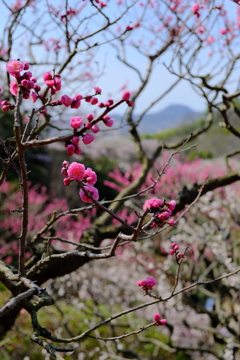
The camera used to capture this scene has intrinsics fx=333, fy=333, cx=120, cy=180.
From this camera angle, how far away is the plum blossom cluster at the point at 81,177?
1149mm

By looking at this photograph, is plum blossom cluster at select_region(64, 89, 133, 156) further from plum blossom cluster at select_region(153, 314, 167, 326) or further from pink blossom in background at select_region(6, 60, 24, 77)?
plum blossom cluster at select_region(153, 314, 167, 326)

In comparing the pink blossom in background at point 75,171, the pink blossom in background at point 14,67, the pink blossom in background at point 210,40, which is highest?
the pink blossom in background at point 210,40

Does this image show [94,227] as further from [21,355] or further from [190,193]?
[21,355]

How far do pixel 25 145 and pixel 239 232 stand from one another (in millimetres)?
6077

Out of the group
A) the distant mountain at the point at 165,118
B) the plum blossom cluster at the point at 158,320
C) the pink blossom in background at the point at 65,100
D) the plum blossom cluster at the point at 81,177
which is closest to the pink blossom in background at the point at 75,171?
the plum blossom cluster at the point at 81,177

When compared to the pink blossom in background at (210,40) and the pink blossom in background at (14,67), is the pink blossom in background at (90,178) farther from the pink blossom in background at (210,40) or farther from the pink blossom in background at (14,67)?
the pink blossom in background at (210,40)

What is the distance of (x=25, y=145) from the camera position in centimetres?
126

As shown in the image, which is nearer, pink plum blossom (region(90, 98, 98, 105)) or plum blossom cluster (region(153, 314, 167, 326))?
pink plum blossom (region(90, 98, 98, 105))

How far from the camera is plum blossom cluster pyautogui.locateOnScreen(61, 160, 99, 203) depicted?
1149mm

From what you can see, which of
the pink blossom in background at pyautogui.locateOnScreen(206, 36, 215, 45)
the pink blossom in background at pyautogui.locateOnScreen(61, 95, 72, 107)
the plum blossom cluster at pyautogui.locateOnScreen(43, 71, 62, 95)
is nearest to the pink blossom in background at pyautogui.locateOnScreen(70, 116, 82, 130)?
the pink blossom in background at pyautogui.locateOnScreen(61, 95, 72, 107)

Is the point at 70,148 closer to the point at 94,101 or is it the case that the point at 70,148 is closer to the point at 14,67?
the point at 94,101

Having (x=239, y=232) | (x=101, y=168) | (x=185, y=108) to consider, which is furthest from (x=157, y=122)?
(x=239, y=232)

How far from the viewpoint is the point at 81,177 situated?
3.82 ft

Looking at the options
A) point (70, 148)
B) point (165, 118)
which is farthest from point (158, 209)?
point (165, 118)
